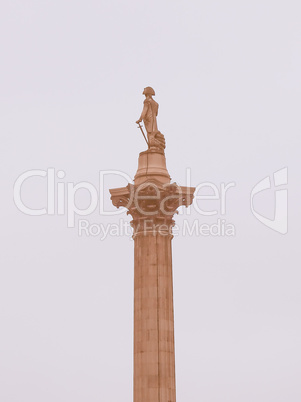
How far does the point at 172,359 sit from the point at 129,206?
7.84 meters

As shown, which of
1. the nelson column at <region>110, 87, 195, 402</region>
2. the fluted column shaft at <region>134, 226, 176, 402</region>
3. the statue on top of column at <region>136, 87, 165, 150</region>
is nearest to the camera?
the fluted column shaft at <region>134, 226, 176, 402</region>

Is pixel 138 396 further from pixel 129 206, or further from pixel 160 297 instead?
pixel 129 206

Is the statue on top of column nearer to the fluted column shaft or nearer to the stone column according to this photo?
the stone column

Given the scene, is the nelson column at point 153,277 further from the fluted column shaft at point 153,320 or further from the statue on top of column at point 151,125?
the statue on top of column at point 151,125

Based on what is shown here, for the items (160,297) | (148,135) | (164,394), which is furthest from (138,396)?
(148,135)

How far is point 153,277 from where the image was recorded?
42.6 m

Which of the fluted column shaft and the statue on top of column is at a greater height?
the statue on top of column

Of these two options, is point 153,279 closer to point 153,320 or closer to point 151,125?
point 153,320

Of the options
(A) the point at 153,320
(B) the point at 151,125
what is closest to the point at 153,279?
(A) the point at 153,320

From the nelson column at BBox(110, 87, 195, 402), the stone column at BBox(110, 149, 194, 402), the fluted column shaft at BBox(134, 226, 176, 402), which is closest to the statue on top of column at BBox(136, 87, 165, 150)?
the nelson column at BBox(110, 87, 195, 402)

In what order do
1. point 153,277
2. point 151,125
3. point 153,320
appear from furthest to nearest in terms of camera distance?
point 151,125 → point 153,277 → point 153,320

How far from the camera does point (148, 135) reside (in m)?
46.2

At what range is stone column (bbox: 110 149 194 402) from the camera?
41375 mm

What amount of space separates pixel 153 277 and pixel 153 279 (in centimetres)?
10
